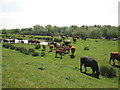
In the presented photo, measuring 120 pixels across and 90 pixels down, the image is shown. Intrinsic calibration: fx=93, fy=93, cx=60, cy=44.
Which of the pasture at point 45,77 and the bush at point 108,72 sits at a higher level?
the pasture at point 45,77

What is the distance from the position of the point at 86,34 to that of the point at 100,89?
7453cm

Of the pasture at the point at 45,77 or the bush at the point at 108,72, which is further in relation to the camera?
the bush at the point at 108,72

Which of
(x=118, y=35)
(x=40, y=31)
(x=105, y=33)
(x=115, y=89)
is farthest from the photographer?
(x=40, y=31)

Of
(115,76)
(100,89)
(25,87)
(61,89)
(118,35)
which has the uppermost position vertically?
(118,35)

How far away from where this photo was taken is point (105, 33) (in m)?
75.9

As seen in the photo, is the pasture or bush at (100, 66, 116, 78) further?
bush at (100, 66, 116, 78)

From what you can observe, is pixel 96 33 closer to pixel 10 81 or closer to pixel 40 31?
pixel 40 31

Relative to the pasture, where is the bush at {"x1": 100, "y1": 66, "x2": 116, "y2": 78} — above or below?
below

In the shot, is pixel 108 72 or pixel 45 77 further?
pixel 108 72

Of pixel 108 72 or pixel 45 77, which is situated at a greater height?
pixel 45 77

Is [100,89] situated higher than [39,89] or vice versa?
[39,89]

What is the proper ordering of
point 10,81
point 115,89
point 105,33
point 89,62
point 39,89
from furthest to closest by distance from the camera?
point 105,33
point 89,62
point 115,89
point 10,81
point 39,89

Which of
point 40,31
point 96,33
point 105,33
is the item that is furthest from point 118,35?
point 40,31

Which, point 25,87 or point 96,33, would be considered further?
point 96,33
